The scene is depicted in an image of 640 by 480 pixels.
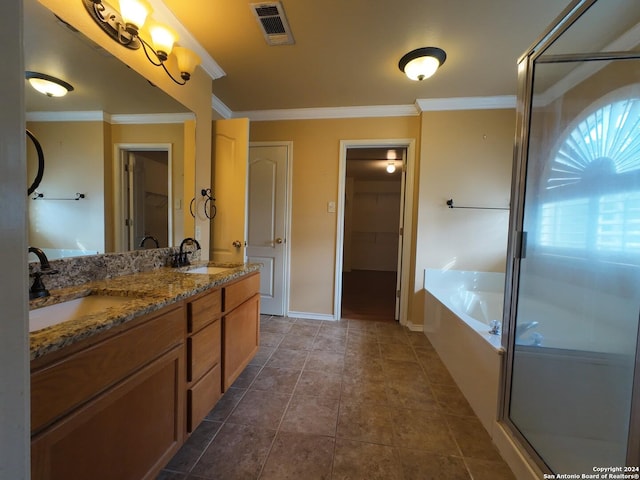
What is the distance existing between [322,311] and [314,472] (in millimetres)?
1881

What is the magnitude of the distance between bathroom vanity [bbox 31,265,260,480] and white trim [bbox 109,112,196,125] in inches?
34.1

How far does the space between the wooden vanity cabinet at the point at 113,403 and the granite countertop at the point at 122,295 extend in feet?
0.13

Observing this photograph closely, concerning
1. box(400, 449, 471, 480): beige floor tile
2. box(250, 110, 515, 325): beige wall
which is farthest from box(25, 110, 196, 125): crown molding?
box(400, 449, 471, 480): beige floor tile

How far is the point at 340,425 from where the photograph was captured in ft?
4.72

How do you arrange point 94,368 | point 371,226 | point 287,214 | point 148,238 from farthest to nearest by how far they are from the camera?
point 371,226
point 287,214
point 148,238
point 94,368

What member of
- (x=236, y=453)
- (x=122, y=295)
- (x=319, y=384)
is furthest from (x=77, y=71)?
(x=319, y=384)

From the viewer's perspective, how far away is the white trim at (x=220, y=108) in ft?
8.74

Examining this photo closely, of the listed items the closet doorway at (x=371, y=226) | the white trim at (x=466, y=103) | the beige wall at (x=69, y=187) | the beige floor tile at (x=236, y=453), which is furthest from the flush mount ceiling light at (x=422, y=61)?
the closet doorway at (x=371, y=226)

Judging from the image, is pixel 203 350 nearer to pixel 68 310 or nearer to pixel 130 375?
pixel 130 375

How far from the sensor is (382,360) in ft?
7.04

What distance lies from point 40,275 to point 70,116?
727mm

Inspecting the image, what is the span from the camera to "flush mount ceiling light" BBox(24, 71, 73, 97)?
1011mm

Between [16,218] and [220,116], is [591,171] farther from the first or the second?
[220,116]

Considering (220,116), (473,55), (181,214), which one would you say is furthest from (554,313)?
(220,116)
